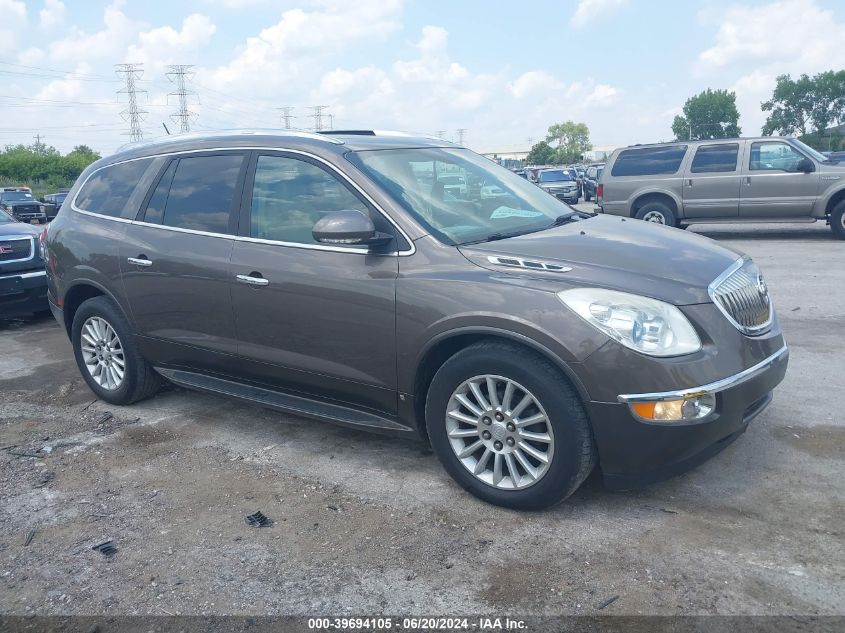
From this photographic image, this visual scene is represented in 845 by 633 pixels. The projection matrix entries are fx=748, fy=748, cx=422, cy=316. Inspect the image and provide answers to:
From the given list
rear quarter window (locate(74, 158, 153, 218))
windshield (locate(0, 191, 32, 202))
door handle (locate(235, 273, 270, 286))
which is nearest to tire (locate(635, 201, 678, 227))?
rear quarter window (locate(74, 158, 153, 218))

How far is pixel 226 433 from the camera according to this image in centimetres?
489

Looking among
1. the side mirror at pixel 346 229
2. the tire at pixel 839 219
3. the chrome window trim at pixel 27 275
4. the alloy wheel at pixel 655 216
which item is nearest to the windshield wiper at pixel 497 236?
the side mirror at pixel 346 229

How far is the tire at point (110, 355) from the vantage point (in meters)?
5.26

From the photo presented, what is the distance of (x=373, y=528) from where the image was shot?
352 cm

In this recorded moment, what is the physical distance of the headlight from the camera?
3.24 meters

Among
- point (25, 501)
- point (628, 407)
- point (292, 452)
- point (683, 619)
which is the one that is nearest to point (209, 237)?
point (292, 452)

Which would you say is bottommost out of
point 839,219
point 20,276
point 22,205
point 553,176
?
point 20,276

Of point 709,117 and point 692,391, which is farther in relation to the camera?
point 709,117

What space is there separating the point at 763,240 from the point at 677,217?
163 centimetres

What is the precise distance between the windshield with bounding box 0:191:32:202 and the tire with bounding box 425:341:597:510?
111 feet

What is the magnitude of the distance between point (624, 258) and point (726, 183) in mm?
11557

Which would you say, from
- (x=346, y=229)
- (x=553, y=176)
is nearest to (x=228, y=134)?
(x=346, y=229)

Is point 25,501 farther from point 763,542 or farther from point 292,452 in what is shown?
point 763,542

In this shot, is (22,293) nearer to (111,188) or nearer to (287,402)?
(111,188)
